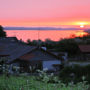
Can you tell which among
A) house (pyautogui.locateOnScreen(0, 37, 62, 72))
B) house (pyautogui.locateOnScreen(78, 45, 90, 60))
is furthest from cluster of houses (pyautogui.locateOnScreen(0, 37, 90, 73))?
house (pyautogui.locateOnScreen(78, 45, 90, 60))

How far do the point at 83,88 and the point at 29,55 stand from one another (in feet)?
54.3

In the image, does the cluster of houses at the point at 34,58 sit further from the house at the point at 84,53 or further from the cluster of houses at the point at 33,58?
the house at the point at 84,53

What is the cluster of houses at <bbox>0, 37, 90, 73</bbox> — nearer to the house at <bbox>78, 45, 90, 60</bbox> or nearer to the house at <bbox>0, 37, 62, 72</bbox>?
the house at <bbox>0, 37, 62, 72</bbox>

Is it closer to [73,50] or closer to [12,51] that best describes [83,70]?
[12,51]

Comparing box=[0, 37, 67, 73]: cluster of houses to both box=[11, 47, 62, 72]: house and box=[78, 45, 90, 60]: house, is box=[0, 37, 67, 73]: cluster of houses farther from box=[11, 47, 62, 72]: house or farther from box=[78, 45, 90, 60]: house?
box=[78, 45, 90, 60]: house

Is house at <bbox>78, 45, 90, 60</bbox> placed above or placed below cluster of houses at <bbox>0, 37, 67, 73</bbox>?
below

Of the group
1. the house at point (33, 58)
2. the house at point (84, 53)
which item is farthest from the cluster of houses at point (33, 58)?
the house at point (84, 53)

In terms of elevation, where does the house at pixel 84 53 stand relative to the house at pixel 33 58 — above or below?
below

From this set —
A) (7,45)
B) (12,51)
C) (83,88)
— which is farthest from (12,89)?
A: (7,45)

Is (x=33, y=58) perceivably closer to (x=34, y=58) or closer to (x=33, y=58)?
(x=33, y=58)

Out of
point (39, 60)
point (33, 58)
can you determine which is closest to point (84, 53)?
point (39, 60)

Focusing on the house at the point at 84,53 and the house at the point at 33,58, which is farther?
the house at the point at 84,53

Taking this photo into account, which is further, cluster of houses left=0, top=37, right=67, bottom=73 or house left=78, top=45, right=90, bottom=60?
house left=78, top=45, right=90, bottom=60

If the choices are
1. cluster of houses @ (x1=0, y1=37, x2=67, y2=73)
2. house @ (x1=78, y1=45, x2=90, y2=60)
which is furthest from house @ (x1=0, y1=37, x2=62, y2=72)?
house @ (x1=78, y1=45, x2=90, y2=60)
